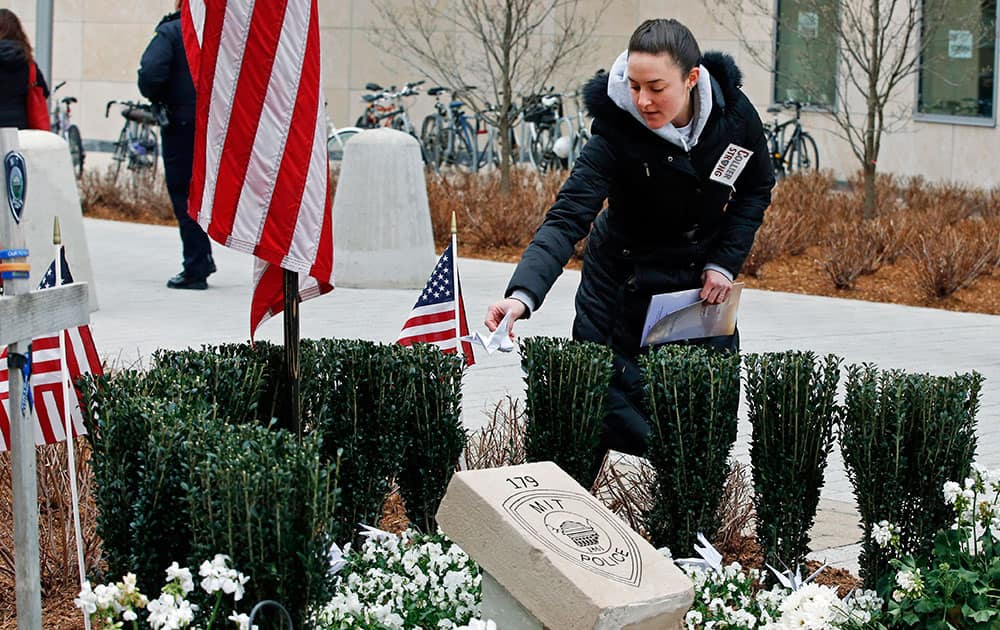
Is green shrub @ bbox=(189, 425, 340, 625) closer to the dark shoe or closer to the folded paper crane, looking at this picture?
the folded paper crane

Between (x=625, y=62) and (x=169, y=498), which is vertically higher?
(x=625, y=62)

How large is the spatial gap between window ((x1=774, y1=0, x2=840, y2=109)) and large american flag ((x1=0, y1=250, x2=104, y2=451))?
14.7 metres

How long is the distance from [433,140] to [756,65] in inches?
227

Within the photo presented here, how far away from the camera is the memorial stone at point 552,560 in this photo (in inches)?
135

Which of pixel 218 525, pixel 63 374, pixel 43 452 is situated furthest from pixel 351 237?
pixel 218 525

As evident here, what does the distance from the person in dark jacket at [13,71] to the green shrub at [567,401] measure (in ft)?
22.1

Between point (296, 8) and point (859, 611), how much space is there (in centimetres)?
230

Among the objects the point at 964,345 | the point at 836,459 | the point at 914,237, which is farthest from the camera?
the point at 914,237

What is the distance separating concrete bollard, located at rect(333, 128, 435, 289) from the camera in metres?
12.0

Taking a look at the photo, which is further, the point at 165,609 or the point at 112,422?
the point at 112,422

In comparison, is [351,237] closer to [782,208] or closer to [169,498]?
[782,208]

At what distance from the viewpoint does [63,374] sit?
4188 mm


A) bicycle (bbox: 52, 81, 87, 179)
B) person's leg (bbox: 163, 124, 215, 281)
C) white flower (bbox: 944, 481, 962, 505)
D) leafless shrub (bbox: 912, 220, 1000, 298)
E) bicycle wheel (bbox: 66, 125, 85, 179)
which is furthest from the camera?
bicycle wheel (bbox: 66, 125, 85, 179)

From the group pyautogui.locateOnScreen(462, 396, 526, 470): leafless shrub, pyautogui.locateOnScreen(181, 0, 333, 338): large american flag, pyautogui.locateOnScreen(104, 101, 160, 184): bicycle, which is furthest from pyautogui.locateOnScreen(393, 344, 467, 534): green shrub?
pyautogui.locateOnScreen(104, 101, 160, 184): bicycle
